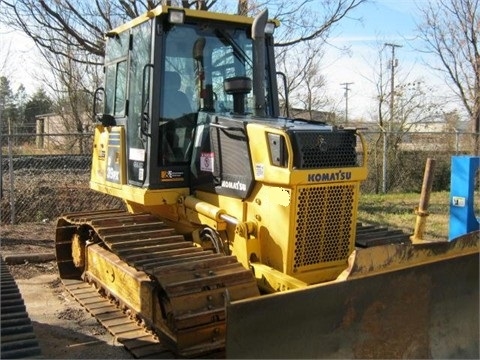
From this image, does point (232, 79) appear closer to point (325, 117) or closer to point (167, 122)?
point (167, 122)

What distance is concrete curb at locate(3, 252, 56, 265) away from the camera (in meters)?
7.94

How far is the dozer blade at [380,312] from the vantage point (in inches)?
138

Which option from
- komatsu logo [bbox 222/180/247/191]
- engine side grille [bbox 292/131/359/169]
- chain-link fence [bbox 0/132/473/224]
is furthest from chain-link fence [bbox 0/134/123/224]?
engine side grille [bbox 292/131/359/169]

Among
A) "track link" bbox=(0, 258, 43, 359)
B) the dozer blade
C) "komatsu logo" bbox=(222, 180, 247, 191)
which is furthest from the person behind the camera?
"komatsu logo" bbox=(222, 180, 247, 191)

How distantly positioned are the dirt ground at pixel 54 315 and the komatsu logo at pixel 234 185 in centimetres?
172

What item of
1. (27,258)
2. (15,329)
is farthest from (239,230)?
(27,258)

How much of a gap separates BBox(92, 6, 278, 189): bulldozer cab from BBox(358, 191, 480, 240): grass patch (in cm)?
566

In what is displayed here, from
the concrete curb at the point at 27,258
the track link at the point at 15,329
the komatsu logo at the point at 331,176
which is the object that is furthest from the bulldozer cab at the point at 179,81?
the concrete curb at the point at 27,258

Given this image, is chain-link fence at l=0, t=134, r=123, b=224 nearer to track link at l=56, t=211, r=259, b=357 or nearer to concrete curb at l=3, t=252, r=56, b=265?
concrete curb at l=3, t=252, r=56, b=265

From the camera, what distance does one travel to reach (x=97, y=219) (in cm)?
598

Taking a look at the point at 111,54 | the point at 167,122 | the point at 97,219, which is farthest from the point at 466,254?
the point at 111,54

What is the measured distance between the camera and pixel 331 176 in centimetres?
466

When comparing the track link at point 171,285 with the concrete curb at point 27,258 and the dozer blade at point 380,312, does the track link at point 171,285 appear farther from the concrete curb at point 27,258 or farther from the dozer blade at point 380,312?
the concrete curb at point 27,258

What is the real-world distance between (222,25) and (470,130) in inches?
593
